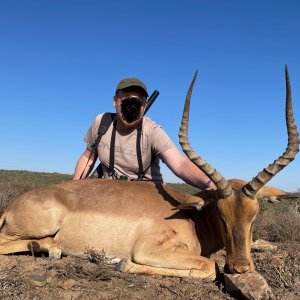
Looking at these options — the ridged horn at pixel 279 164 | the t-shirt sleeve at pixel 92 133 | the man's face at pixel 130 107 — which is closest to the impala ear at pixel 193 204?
the ridged horn at pixel 279 164

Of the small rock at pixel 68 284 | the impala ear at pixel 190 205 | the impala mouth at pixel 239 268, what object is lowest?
the small rock at pixel 68 284

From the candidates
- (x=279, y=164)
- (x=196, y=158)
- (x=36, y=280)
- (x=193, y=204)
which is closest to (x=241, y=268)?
(x=193, y=204)

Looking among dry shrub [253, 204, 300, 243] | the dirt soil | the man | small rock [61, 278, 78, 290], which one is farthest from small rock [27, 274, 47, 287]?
dry shrub [253, 204, 300, 243]

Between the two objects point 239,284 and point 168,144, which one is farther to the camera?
point 168,144

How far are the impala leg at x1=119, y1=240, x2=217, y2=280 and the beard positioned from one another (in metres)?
2.83

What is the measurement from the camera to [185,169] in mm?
6480

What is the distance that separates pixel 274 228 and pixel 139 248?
4.80 meters

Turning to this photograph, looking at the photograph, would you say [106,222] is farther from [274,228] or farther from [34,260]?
[274,228]

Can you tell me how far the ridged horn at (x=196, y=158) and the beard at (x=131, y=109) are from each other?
250 cm

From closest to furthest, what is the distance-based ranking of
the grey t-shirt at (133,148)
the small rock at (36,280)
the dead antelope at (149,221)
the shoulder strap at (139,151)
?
the small rock at (36,280) < the dead antelope at (149,221) < the grey t-shirt at (133,148) < the shoulder strap at (139,151)

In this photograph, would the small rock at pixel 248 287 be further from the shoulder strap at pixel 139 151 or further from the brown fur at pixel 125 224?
the shoulder strap at pixel 139 151

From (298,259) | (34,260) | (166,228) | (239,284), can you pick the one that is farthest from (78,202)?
(298,259)

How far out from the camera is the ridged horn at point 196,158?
190 inches

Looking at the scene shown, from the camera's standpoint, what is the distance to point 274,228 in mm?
9094
